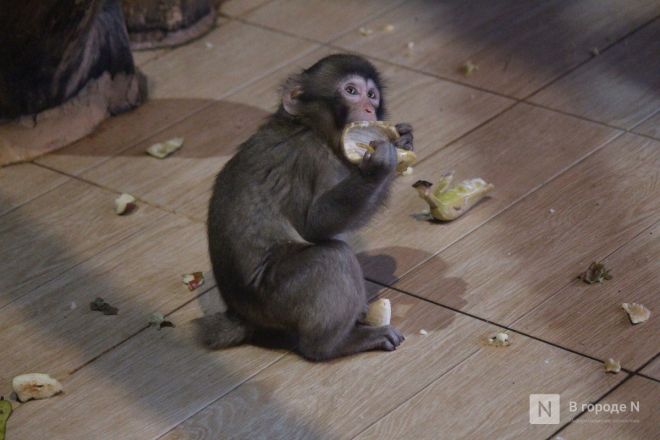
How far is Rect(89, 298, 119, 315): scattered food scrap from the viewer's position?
4285 millimetres

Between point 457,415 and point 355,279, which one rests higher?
point 355,279

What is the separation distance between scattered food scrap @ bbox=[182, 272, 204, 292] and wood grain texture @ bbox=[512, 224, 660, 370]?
1182mm

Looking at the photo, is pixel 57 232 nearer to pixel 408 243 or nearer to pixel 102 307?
pixel 102 307

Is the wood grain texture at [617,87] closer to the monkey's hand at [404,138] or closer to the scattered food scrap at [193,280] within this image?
the monkey's hand at [404,138]

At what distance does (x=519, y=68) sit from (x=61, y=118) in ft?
7.13

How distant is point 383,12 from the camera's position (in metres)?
6.40

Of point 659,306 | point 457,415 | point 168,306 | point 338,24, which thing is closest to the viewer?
point 457,415

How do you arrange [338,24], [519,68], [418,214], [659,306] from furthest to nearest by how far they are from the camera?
[338,24], [519,68], [418,214], [659,306]

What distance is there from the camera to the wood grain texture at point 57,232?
181 inches

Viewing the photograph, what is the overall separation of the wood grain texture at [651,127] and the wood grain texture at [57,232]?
2.05 m

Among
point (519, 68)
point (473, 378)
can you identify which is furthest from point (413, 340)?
point (519, 68)

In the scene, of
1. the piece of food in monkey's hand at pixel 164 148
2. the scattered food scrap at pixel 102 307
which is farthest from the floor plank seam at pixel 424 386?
the piece of food in monkey's hand at pixel 164 148

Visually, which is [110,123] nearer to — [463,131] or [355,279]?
[463,131]

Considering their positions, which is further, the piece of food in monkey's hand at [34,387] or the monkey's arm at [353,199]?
the piece of food in monkey's hand at [34,387]
